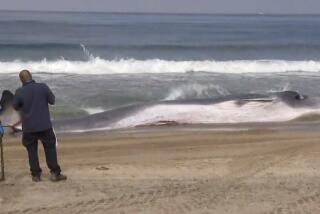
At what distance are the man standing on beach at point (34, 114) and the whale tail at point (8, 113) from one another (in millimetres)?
4280

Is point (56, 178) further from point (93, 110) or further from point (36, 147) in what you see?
point (93, 110)

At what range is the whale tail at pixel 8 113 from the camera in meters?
13.1

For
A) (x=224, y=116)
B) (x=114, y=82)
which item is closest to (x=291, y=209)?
(x=224, y=116)

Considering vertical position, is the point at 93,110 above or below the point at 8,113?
below

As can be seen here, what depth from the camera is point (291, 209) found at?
24.0 feet

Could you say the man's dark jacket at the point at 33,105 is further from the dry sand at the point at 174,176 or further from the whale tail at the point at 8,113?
the whale tail at the point at 8,113

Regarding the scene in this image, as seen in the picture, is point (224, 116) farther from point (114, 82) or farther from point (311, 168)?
point (114, 82)

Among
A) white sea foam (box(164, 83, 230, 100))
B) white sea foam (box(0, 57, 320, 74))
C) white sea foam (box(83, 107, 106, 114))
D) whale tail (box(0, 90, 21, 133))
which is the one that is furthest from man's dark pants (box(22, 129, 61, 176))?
white sea foam (box(0, 57, 320, 74))

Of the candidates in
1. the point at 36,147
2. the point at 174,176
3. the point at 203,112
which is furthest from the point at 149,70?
the point at 36,147

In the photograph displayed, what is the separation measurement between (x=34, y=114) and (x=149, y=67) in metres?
23.1

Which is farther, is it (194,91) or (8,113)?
(194,91)

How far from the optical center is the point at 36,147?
8672 mm

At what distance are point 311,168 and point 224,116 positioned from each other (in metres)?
5.70

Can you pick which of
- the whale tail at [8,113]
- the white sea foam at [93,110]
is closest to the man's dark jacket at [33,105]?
the whale tail at [8,113]
